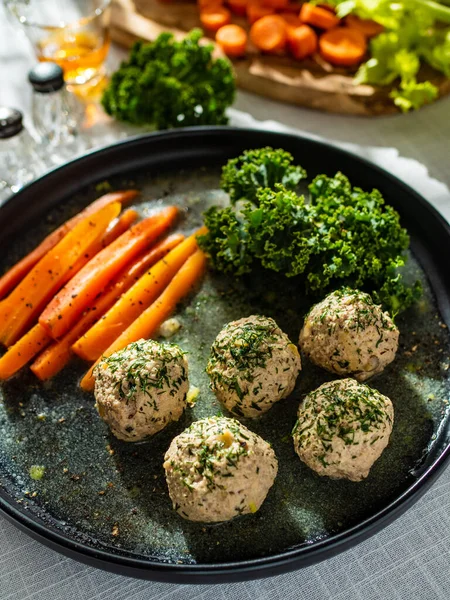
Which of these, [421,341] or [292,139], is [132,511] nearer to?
[421,341]

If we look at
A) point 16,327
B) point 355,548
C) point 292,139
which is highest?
point 292,139

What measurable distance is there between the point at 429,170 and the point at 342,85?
2.86ft

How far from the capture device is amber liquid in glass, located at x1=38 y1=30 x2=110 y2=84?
15.4 ft

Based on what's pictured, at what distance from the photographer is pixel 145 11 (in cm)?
519

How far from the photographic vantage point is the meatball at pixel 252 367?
9.46 ft

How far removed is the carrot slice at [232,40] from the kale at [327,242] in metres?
1.71

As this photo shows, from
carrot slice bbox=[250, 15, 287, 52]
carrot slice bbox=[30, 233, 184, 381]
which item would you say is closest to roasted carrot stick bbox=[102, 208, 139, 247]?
carrot slice bbox=[30, 233, 184, 381]

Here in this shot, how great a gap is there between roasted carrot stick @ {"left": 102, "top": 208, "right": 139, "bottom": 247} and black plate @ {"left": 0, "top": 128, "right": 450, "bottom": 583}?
35 centimetres

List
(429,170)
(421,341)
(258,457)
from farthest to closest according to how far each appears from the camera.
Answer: (429,170), (421,341), (258,457)

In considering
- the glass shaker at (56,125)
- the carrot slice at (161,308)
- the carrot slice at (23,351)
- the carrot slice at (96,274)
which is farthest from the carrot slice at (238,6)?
the carrot slice at (23,351)

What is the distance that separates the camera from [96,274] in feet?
11.6

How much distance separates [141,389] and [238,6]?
3431 mm

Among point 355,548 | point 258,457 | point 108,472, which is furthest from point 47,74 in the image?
point 355,548

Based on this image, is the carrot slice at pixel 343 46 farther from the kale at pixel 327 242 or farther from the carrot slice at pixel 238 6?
the kale at pixel 327 242
